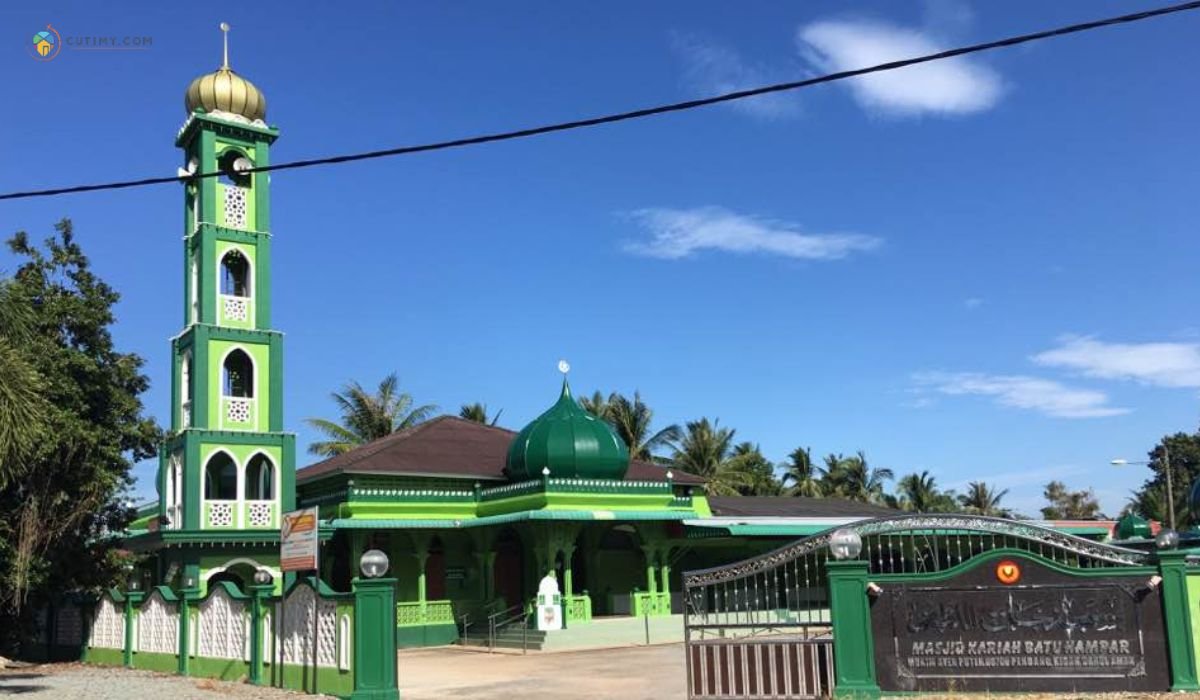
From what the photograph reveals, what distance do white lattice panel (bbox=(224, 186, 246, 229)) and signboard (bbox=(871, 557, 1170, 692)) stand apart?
60.3 ft

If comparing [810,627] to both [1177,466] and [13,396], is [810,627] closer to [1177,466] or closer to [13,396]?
[13,396]

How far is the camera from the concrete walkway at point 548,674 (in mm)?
15547

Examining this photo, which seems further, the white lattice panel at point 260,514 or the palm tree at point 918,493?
the palm tree at point 918,493

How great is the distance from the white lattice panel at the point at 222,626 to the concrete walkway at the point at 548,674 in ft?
8.72

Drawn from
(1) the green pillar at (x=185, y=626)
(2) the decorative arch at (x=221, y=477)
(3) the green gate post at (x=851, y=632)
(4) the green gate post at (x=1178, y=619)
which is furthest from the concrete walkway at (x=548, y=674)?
(2) the decorative arch at (x=221, y=477)

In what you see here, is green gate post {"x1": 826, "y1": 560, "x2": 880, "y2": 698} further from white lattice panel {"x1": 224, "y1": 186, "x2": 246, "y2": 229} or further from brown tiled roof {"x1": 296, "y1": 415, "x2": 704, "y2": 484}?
white lattice panel {"x1": 224, "y1": 186, "x2": 246, "y2": 229}

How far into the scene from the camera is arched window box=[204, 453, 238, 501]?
25.9 m

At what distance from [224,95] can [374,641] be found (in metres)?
16.6

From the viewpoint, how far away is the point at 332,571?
28.0 meters

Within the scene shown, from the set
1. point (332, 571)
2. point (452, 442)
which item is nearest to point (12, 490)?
point (332, 571)

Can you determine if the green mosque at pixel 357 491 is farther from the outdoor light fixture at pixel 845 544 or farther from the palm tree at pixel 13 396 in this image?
the outdoor light fixture at pixel 845 544

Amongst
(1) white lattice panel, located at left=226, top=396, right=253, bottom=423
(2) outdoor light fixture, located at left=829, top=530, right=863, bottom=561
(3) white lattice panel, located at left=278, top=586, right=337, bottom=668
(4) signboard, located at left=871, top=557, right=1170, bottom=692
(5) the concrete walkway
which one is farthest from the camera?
(1) white lattice panel, located at left=226, top=396, right=253, bottom=423

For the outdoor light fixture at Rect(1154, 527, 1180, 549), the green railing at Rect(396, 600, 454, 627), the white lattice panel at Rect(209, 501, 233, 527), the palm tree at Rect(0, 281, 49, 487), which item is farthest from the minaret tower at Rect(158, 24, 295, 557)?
the outdoor light fixture at Rect(1154, 527, 1180, 549)

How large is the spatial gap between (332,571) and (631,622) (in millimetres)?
7690
